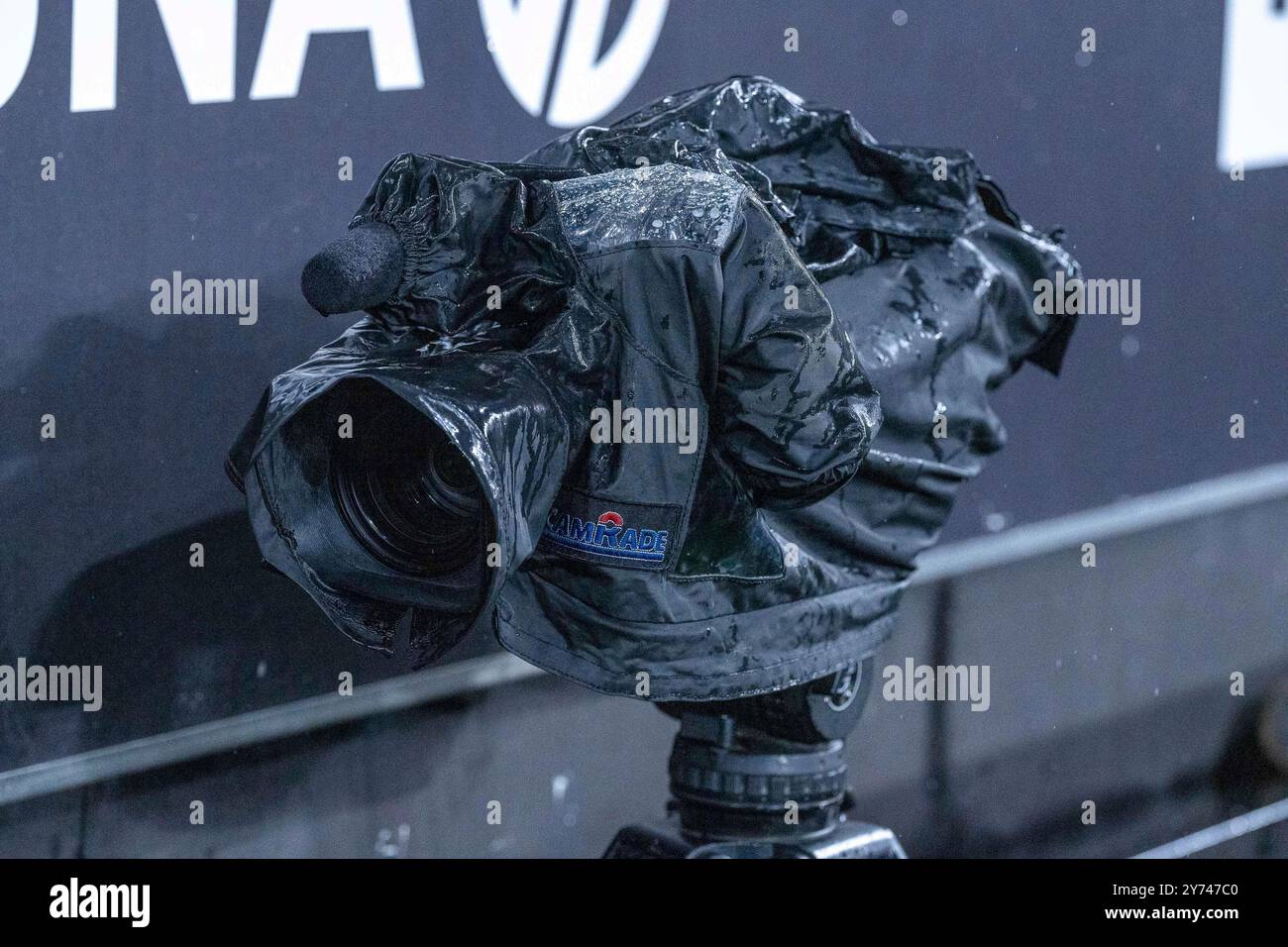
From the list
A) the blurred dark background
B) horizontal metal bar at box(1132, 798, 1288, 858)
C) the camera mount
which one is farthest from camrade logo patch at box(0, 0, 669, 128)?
horizontal metal bar at box(1132, 798, 1288, 858)

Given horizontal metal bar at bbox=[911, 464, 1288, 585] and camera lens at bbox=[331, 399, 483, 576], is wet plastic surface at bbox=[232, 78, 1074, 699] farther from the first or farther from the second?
horizontal metal bar at bbox=[911, 464, 1288, 585]

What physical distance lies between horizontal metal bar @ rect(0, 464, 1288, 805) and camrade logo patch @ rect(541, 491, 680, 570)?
49cm

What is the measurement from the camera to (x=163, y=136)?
46.5 inches

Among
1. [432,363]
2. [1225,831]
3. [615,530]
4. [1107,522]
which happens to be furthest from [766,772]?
[1107,522]

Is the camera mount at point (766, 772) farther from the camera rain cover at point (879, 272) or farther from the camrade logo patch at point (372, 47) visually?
the camrade logo patch at point (372, 47)

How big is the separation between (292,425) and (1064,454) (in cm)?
119

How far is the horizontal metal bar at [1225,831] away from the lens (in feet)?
5.06

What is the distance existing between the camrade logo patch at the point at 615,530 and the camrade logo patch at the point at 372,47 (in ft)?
1.65

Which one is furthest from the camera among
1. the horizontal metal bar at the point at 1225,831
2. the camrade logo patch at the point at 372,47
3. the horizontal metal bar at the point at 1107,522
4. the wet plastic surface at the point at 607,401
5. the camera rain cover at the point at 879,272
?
the horizontal metal bar at the point at 1107,522

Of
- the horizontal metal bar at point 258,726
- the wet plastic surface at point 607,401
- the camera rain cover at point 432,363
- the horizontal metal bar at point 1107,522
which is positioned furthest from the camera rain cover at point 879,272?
the horizontal metal bar at point 1107,522

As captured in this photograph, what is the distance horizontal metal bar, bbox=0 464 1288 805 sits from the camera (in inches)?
46.9
